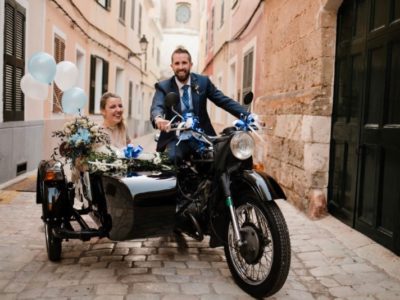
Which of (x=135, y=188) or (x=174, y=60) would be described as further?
(x=174, y=60)

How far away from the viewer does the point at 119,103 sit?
4340 millimetres

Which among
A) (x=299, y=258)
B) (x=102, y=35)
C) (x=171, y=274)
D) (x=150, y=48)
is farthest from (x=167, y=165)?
(x=150, y=48)

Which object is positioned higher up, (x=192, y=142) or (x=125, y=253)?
(x=192, y=142)

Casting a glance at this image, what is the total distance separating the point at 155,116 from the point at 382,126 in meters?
2.02

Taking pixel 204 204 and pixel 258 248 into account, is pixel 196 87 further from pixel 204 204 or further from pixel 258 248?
pixel 258 248

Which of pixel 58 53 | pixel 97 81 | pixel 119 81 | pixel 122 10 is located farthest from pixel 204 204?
pixel 119 81

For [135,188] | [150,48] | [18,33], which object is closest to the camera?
[135,188]

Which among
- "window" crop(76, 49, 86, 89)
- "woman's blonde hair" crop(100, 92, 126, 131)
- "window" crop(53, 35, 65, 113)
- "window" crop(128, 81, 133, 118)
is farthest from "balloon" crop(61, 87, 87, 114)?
"window" crop(128, 81, 133, 118)

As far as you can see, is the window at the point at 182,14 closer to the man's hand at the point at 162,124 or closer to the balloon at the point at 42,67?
the balloon at the point at 42,67

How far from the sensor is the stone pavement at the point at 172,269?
10.8 ft

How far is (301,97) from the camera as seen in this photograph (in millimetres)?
5949

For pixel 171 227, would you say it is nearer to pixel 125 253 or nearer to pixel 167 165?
pixel 167 165

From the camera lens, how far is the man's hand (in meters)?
3.24

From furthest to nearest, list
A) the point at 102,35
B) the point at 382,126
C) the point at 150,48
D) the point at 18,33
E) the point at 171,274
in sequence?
A: the point at 150,48 < the point at 102,35 < the point at 18,33 < the point at 382,126 < the point at 171,274
